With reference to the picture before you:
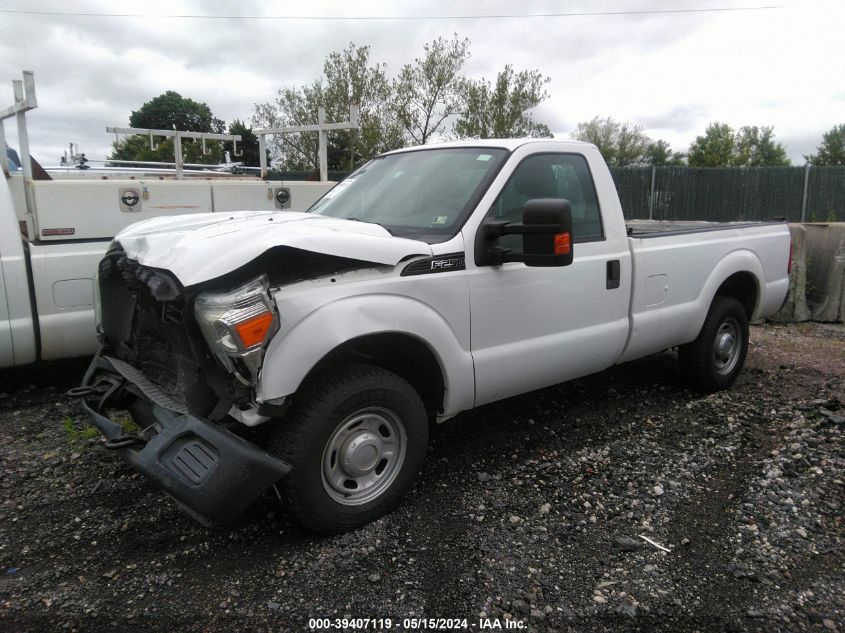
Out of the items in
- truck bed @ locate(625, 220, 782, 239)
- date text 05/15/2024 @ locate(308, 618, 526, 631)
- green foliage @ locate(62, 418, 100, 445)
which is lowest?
date text 05/15/2024 @ locate(308, 618, 526, 631)

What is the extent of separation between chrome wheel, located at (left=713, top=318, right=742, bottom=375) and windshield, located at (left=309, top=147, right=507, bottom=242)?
107 inches

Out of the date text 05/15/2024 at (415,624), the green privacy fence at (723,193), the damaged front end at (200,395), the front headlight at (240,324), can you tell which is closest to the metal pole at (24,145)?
the damaged front end at (200,395)

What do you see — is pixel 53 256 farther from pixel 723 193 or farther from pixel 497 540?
pixel 723 193

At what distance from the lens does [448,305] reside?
3.33m

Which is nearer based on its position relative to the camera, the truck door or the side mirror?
the side mirror

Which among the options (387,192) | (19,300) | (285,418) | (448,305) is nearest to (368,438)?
(285,418)

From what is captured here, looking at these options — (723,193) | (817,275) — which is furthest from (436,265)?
(723,193)

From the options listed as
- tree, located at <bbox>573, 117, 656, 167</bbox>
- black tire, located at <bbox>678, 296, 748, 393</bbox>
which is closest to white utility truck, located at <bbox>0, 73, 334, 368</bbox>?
black tire, located at <bbox>678, 296, 748, 393</bbox>

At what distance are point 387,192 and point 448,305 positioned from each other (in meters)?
1.04

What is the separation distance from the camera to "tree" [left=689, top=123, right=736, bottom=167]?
173 feet

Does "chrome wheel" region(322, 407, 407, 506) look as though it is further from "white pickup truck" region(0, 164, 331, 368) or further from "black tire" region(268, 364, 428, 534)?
"white pickup truck" region(0, 164, 331, 368)

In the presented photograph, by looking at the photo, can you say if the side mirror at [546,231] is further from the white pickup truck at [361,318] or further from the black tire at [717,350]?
the black tire at [717,350]

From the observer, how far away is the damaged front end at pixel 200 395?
262 centimetres

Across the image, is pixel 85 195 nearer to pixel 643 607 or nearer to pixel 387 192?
pixel 387 192
